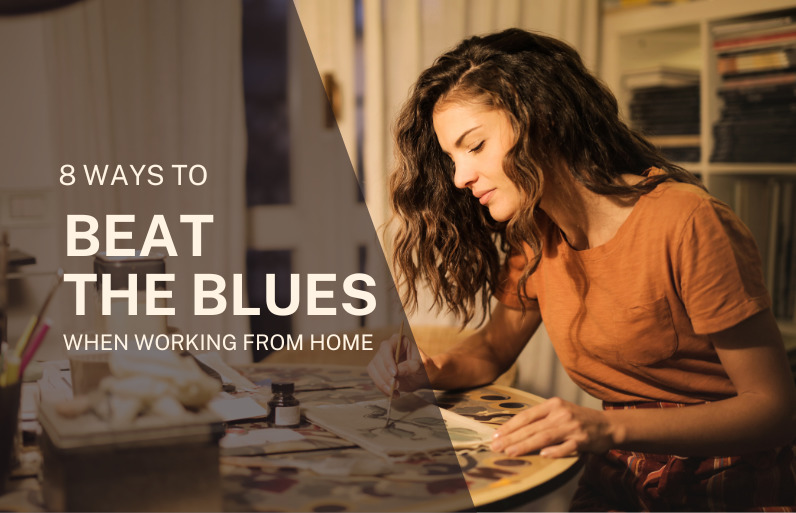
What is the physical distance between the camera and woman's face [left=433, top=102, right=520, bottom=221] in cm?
136

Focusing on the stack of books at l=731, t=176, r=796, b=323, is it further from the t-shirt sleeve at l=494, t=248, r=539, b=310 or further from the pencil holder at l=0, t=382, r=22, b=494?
the pencil holder at l=0, t=382, r=22, b=494

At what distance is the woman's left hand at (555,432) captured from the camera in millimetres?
1080

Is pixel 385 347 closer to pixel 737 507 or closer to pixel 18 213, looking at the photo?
pixel 737 507

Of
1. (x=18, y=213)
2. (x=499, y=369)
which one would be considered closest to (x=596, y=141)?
(x=499, y=369)

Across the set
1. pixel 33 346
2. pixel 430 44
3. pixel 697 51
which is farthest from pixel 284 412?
pixel 697 51

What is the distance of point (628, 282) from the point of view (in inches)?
53.7

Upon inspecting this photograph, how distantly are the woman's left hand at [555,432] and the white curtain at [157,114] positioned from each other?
172cm

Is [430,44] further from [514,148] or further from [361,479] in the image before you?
[361,479]

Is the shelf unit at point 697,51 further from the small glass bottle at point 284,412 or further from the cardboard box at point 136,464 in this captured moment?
the cardboard box at point 136,464

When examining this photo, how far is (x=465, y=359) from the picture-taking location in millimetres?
1500

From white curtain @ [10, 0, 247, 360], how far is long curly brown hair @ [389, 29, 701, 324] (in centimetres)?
120

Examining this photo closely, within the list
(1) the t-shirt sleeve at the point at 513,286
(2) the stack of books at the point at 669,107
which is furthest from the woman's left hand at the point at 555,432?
(2) the stack of books at the point at 669,107

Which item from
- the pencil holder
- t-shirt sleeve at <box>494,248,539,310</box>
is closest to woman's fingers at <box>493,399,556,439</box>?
t-shirt sleeve at <box>494,248,539,310</box>

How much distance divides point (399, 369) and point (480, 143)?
0.41m
